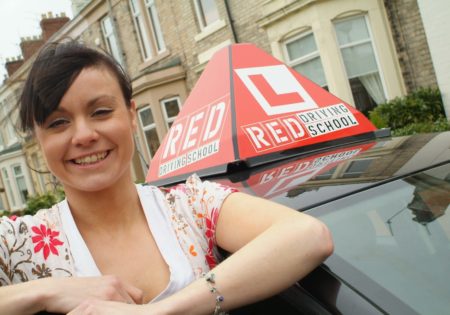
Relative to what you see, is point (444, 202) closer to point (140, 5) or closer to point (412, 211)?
point (412, 211)

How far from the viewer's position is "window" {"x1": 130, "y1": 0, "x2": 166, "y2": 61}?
14156mm

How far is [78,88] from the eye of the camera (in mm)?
1466

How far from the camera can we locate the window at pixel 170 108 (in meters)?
14.0

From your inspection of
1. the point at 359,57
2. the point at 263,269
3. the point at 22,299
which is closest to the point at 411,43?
the point at 359,57

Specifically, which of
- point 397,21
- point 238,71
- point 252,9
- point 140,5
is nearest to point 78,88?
point 238,71

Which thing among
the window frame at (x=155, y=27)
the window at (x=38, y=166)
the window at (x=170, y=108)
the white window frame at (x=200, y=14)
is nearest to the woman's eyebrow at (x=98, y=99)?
the white window frame at (x=200, y=14)

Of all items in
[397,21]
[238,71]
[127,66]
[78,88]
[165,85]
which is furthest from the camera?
[127,66]

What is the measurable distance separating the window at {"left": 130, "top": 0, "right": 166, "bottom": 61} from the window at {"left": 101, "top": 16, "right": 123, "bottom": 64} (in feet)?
3.86

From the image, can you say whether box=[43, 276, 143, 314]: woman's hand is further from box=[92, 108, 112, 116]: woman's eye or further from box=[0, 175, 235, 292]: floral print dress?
box=[92, 108, 112, 116]: woman's eye

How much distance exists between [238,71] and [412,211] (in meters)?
1.48

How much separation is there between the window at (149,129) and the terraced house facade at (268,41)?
32 mm

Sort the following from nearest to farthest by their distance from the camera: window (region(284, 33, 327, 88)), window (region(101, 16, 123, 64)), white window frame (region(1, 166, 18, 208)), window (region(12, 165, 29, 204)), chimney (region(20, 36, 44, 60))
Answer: window (region(284, 33, 327, 88)) < window (region(101, 16, 123, 64)) < chimney (region(20, 36, 44, 60)) < window (region(12, 165, 29, 204)) < white window frame (region(1, 166, 18, 208))

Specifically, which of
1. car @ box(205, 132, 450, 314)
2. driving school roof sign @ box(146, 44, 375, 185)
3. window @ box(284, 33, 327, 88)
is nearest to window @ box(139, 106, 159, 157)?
window @ box(284, 33, 327, 88)

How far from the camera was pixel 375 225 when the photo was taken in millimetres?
1477
